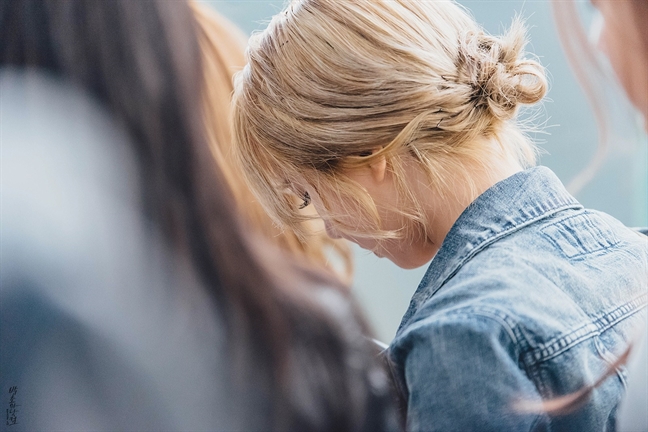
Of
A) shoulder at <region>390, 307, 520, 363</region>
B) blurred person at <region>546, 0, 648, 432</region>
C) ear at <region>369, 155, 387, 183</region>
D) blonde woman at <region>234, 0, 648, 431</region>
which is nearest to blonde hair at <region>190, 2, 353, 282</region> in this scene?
blonde woman at <region>234, 0, 648, 431</region>

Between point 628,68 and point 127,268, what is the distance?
53 cm

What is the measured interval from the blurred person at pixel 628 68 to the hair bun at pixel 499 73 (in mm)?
90

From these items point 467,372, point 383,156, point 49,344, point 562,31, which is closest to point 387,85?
point 383,156

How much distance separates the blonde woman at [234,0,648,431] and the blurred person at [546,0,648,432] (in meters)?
0.03

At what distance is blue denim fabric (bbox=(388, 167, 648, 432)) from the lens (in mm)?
502

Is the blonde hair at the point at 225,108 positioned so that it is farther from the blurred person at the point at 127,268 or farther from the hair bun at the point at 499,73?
the hair bun at the point at 499,73

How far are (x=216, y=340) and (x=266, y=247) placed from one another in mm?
141

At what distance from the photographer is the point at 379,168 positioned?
0.66m

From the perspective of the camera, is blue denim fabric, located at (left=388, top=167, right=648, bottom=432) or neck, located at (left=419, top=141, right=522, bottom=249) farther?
neck, located at (left=419, top=141, right=522, bottom=249)

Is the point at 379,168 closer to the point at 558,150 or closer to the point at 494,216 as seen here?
the point at 494,216

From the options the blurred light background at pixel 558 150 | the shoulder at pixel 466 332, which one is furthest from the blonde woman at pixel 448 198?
the blurred light background at pixel 558 150

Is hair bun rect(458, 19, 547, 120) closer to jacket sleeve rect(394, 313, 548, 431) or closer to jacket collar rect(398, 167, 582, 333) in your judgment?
jacket collar rect(398, 167, 582, 333)

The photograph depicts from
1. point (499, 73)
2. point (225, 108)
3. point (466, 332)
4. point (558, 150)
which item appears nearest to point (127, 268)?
point (225, 108)

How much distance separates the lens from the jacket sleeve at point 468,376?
19.7 inches
